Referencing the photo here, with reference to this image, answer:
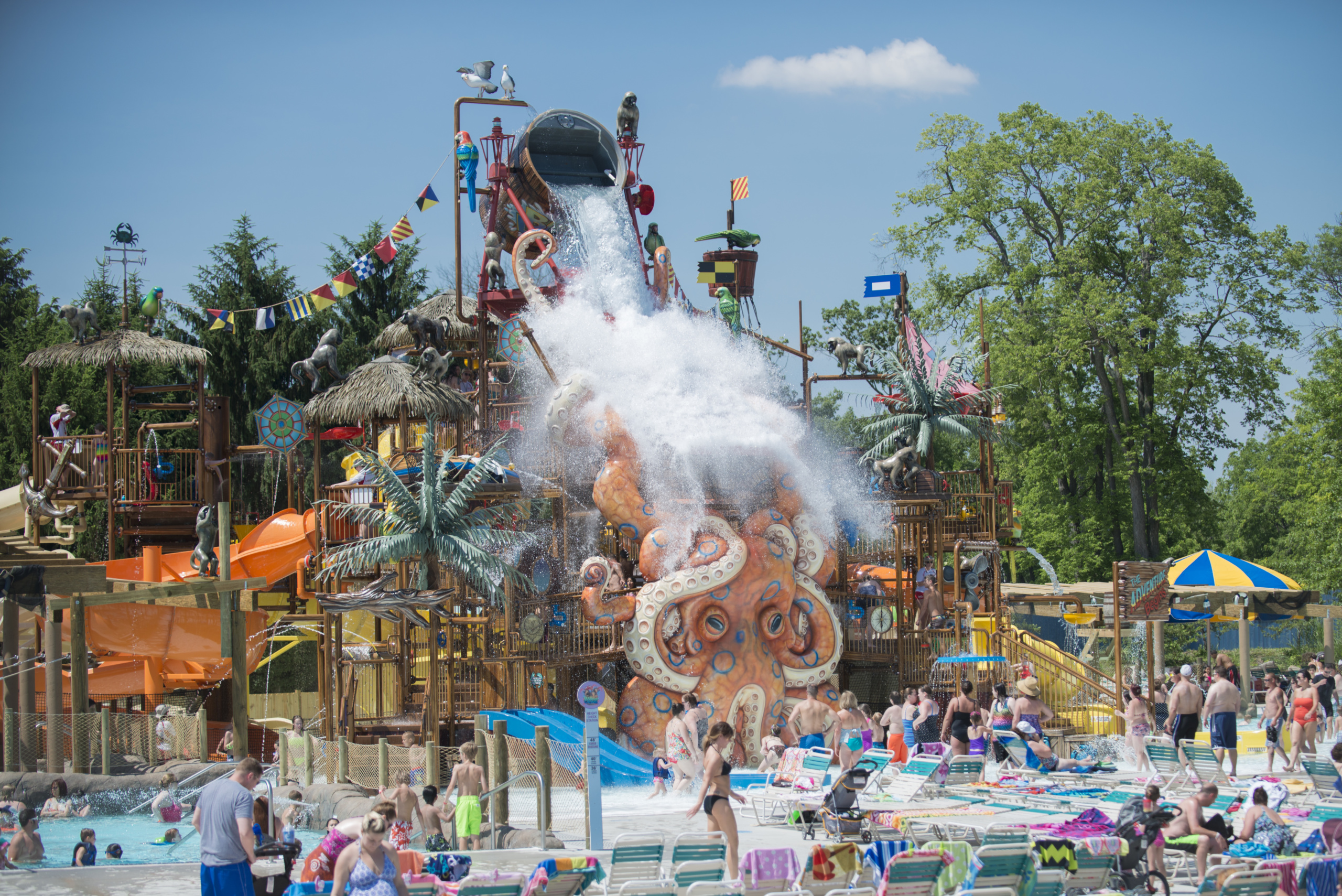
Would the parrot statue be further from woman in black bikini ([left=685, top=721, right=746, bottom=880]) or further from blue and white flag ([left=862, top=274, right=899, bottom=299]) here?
woman in black bikini ([left=685, top=721, right=746, bottom=880])

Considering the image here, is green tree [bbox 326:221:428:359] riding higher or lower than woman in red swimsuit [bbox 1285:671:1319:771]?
higher

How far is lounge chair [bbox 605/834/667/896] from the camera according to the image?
398 inches

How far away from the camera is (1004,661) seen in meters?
22.4

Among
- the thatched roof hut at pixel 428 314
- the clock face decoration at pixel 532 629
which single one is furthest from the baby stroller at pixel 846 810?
the thatched roof hut at pixel 428 314

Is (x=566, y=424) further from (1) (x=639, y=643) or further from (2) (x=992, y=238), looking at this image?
(2) (x=992, y=238)

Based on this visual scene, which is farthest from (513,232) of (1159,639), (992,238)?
(992,238)

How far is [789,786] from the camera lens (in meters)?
15.9

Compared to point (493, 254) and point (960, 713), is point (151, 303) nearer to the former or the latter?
Result: point (493, 254)

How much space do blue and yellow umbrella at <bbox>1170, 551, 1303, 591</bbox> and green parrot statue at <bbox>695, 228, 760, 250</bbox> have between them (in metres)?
10.7

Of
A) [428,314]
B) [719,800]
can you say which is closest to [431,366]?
[428,314]

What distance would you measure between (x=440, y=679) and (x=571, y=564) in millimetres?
2936


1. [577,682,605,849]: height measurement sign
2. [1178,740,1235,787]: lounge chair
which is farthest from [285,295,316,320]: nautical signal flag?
[1178,740,1235,787]: lounge chair

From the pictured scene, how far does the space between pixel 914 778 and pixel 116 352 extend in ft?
64.6

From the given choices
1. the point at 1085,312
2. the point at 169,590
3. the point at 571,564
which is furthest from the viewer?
the point at 1085,312
